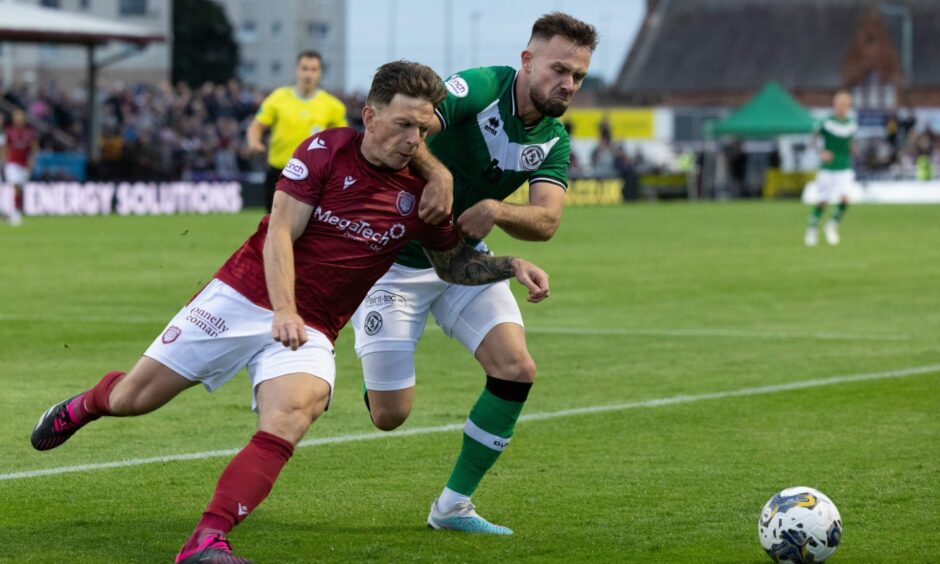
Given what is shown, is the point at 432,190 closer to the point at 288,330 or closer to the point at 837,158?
the point at 288,330

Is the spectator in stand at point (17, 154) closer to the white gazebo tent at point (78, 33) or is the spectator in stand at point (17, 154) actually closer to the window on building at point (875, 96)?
the white gazebo tent at point (78, 33)

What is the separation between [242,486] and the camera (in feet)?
17.9

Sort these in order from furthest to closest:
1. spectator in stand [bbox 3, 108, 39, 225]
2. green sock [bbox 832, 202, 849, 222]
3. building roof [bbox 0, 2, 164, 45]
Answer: building roof [bbox 0, 2, 164, 45] < spectator in stand [bbox 3, 108, 39, 225] < green sock [bbox 832, 202, 849, 222]

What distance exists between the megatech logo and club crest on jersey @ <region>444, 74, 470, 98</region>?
82cm

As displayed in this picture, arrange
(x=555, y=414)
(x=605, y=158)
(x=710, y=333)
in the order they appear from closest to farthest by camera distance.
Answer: (x=555, y=414) → (x=710, y=333) → (x=605, y=158)

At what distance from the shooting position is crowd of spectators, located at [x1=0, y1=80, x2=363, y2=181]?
36.3m

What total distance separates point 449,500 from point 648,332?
7.34m

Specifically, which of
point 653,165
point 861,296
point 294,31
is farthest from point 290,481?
point 294,31

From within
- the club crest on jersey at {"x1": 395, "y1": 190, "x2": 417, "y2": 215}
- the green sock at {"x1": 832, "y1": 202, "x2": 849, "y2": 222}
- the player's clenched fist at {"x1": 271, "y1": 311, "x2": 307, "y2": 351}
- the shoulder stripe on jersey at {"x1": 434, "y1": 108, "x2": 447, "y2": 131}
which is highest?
the shoulder stripe on jersey at {"x1": 434, "y1": 108, "x2": 447, "y2": 131}

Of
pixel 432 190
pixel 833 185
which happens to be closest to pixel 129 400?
pixel 432 190

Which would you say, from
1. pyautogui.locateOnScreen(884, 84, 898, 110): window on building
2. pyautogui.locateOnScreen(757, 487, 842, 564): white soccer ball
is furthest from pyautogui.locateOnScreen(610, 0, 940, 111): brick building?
pyautogui.locateOnScreen(757, 487, 842, 564): white soccer ball

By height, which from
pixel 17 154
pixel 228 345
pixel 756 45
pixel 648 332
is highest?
pixel 756 45

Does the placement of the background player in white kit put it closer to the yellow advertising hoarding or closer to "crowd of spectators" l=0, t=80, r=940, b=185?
"crowd of spectators" l=0, t=80, r=940, b=185

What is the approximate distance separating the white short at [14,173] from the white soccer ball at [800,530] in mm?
26400
